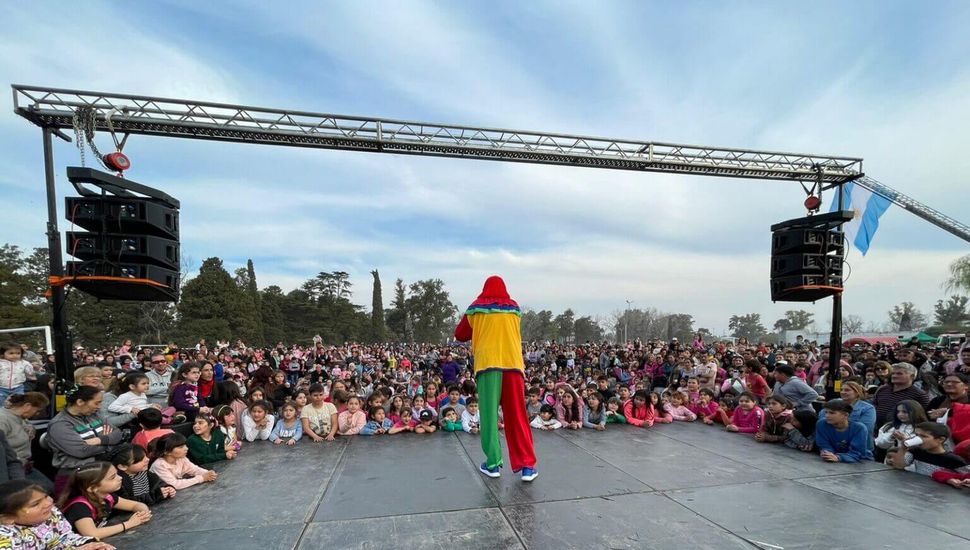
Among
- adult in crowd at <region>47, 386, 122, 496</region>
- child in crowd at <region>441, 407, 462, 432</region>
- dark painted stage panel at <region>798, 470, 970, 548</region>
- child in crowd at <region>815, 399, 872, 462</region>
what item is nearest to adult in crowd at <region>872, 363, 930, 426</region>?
child in crowd at <region>815, 399, 872, 462</region>

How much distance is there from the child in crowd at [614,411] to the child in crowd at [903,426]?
279 centimetres

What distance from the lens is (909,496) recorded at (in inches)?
127

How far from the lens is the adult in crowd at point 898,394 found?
15.4 ft

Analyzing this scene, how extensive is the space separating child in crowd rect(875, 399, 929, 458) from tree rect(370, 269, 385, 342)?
41678 millimetres

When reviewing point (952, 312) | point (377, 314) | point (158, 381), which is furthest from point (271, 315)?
point (952, 312)

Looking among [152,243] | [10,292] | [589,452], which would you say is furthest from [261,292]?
[589,452]

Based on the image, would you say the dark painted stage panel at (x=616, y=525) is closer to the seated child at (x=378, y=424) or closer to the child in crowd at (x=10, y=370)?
the seated child at (x=378, y=424)

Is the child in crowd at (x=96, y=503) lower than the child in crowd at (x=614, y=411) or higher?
higher

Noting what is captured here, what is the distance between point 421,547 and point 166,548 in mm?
1491

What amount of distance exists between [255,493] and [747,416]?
233 inches

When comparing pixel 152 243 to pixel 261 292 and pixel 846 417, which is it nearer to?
pixel 846 417

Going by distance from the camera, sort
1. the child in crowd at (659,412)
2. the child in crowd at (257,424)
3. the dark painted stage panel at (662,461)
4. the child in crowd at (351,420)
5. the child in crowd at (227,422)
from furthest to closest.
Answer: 1. the child in crowd at (659,412)
2. the child in crowd at (351,420)
3. the child in crowd at (257,424)
4. the child in crowd at (227,422)
5. the dark painted stage panel at (662,461)

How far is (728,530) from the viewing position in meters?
2.61

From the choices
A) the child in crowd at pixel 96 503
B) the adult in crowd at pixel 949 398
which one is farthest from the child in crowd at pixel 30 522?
the adult in crowd at pixel 949 398
